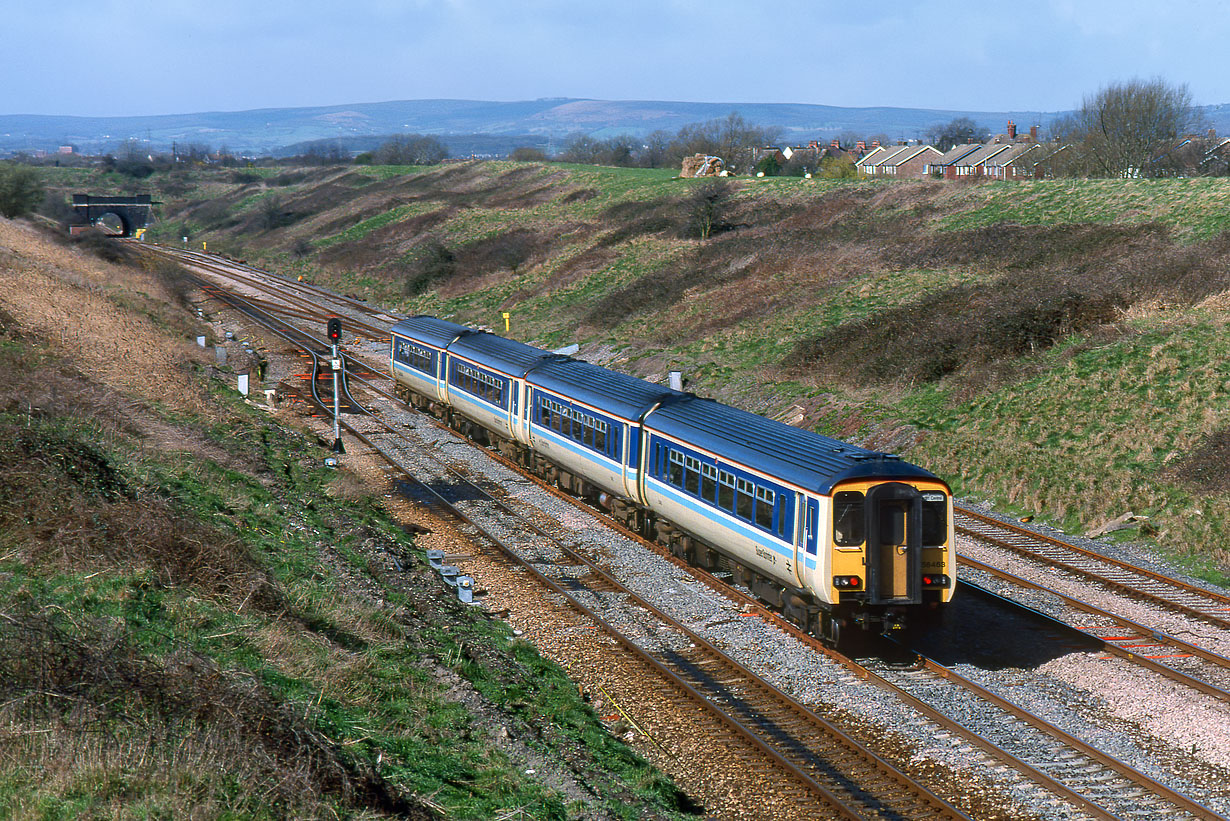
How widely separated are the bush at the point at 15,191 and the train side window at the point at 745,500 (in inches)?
2893

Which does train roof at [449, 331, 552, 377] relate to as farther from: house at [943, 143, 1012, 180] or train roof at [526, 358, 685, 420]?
house at [943, 143, 1012, 180]

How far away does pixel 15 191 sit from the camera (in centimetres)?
7531

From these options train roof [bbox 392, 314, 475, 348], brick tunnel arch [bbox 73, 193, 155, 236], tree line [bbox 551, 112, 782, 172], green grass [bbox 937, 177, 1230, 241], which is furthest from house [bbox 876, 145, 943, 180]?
train roof [bbox 392, 314, 475, 348]

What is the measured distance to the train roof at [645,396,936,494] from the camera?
1644cm

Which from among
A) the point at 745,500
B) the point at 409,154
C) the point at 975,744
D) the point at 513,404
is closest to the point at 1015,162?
the point at 513,404

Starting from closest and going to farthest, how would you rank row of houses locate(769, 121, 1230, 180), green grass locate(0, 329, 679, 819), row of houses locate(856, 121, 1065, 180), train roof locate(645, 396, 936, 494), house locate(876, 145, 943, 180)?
green grass locate(0, 329, 679, 819)
train roof locate(645, 396, 936, 494)
row of houses locate(769, 121, 1230, 180)
row of houses locate(856, 121, 1065, 180)
house locate(876, 145, 943, 180)

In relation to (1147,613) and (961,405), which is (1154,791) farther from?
(961,405)

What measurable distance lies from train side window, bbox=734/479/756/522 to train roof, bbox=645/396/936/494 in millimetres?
373

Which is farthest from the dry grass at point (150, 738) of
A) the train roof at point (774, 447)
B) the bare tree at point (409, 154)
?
the bare tree at point (409, 154)

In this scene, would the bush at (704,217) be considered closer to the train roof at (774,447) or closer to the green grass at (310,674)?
the train roof at (774,447)

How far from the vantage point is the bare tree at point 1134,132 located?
219 ft

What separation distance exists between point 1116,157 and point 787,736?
213 ft

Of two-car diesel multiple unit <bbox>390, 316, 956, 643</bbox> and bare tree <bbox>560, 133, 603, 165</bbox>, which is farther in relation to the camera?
bare tree <bbox>560, 133, 603, 165</bbox>

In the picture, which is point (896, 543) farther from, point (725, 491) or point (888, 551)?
point (725, 491)
